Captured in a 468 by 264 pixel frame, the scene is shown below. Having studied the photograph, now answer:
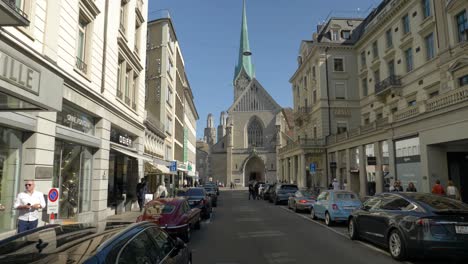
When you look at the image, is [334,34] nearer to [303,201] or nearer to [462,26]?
[462,26]

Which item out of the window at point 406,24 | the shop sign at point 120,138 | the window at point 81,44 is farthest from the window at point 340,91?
the window at point 81,44

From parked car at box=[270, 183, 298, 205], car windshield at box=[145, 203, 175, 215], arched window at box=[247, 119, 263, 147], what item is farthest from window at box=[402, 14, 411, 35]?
arched window at box=[247, 119, 263, 147]

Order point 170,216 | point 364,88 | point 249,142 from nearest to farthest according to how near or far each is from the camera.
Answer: point 170,216, point 364,88, point 249,142

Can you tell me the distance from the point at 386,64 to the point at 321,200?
20.6m

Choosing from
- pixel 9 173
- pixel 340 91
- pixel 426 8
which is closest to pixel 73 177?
pixel 9 173

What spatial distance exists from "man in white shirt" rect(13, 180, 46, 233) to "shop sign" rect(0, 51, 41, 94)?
240 centimetres

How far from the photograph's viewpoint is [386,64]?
104 ft

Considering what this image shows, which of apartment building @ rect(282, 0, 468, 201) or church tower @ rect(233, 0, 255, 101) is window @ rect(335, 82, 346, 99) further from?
church tower @ rect(233, 0, 255, 101)

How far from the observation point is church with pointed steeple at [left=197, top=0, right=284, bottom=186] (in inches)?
3120

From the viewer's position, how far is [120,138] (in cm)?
1889

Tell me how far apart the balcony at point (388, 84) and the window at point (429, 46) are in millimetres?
A: 3919

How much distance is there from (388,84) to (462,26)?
863 centimetres

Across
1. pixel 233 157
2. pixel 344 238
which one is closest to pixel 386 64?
pixel 344 238

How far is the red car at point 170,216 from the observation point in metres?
10.5
